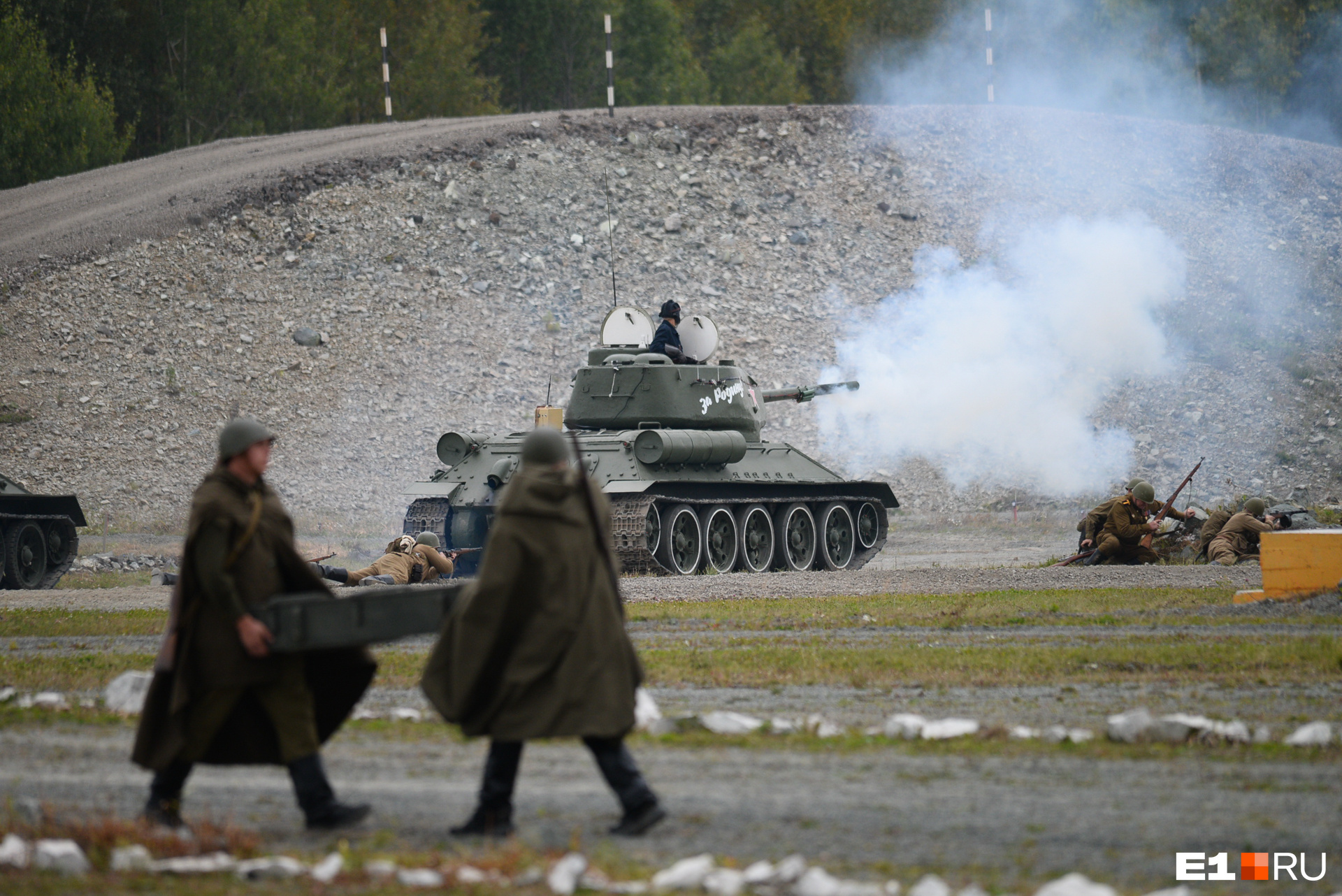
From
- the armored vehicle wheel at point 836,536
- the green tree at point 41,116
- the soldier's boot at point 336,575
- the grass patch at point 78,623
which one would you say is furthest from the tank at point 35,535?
the green tree at point 41,116

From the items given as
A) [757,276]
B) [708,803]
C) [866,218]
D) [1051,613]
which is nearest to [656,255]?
[757,276]

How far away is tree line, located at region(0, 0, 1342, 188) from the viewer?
45625mm

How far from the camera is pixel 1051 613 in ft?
49.6

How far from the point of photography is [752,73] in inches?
2382

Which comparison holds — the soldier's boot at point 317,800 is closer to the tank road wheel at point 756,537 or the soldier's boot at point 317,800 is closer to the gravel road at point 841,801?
the gravel road at point 841,801

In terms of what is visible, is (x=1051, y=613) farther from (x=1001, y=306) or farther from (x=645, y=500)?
(x=1001, y=306)

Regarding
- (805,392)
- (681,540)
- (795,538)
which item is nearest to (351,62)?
(805,392)

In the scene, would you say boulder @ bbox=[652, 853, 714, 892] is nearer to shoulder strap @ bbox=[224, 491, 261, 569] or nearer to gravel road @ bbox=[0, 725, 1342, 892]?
gravel road @ bbox=[0, 725, 1342, 892]

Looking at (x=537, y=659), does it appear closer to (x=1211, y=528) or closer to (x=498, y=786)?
(x=498, y=786)

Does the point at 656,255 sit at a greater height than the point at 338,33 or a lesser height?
lesser

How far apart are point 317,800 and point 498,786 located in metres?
0.81

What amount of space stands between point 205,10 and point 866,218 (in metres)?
22.4

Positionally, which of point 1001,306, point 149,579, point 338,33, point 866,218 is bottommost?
point 149,579

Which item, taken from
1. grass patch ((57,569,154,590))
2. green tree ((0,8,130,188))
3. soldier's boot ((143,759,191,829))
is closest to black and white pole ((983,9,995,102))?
green tree ((0,8,130,188))
